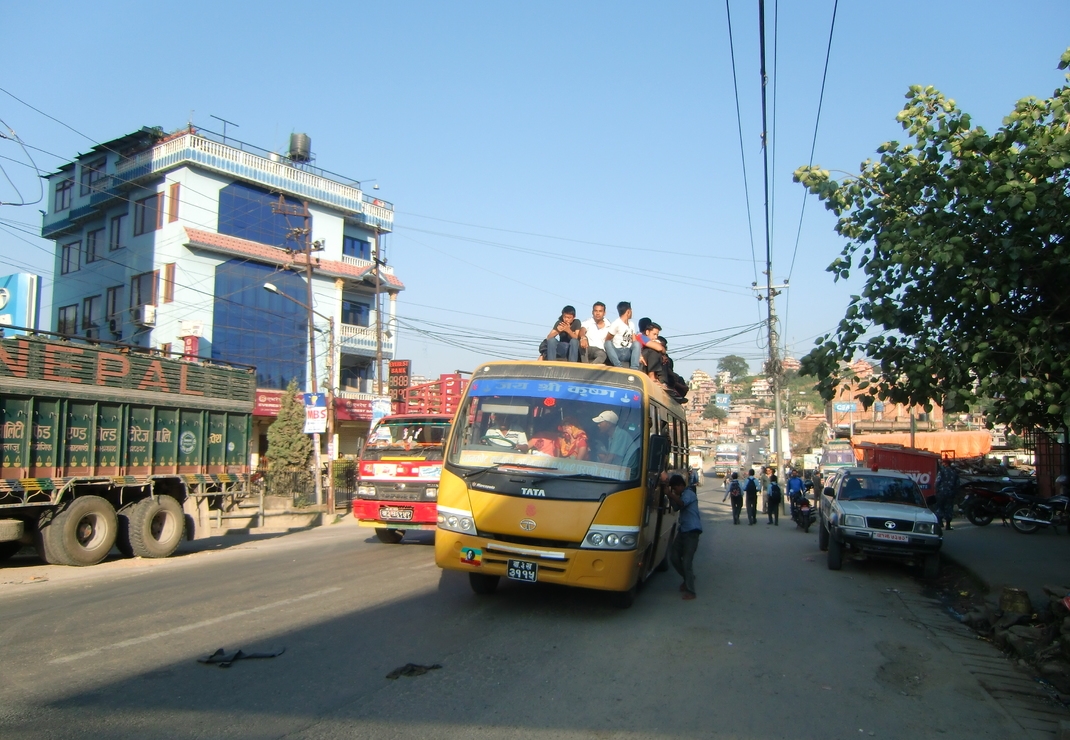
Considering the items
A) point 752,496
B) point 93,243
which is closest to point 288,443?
point 93,243

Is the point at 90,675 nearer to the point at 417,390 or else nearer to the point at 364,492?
the point at 364,492

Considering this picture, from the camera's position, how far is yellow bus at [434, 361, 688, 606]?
793 centimetres

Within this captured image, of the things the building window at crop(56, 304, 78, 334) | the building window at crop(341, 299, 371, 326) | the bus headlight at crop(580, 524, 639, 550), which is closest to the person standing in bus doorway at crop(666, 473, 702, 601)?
the bus headlight at crop(580, 524, 639, 550)

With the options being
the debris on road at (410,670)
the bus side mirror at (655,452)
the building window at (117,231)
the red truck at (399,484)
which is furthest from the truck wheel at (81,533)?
the building window at (117,231)

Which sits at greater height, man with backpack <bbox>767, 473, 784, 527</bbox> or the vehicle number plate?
the vehicle number plate

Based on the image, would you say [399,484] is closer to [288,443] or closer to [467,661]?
[467,661]

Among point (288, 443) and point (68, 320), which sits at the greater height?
point (68, 320)

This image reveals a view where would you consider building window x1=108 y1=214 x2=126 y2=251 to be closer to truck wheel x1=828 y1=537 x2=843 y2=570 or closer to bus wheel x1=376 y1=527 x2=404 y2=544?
bus wheel x1=376 y1=527 x2=404 y2=544

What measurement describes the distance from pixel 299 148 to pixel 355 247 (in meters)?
5.44

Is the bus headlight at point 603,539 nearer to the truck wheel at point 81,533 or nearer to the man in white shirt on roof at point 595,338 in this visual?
the man in white shirt on roof at point 595,338

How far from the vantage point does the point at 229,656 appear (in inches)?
251

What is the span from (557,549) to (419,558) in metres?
5.66

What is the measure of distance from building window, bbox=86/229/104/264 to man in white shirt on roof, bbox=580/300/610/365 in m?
32.0

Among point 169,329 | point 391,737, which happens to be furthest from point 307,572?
point 169,329
